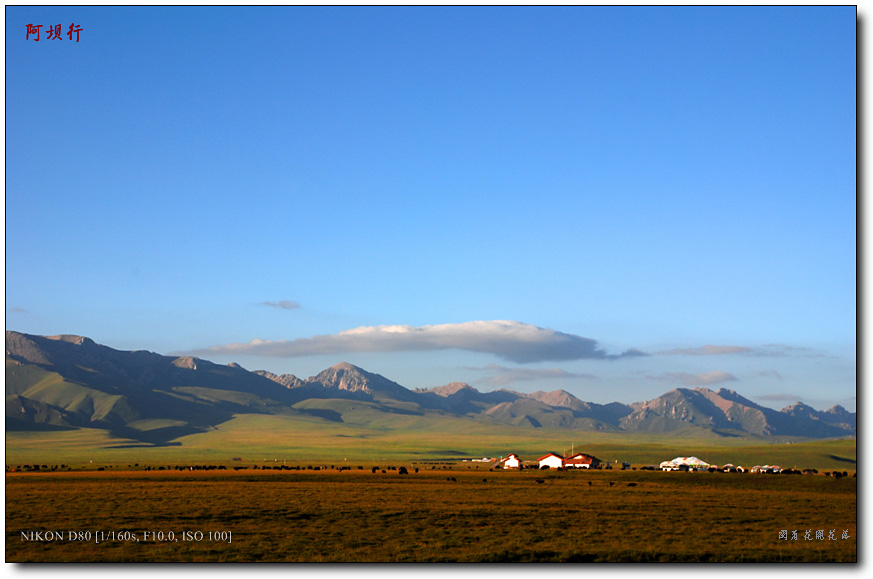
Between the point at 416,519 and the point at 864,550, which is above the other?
the point at 864,550

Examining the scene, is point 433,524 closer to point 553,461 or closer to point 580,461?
point 580,461

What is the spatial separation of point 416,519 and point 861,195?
2693cm

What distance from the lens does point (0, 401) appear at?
22719mm

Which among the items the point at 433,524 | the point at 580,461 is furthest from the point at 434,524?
the point at 580,461

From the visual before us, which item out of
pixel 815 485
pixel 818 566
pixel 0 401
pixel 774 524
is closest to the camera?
pixel 0 401

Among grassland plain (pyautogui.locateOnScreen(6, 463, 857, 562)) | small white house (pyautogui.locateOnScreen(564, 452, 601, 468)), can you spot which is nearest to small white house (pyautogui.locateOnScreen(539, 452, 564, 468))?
small white house (pyautogui.locateOnScreen(564, 452, 601, 468))

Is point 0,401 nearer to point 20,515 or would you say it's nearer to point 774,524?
point 20,515

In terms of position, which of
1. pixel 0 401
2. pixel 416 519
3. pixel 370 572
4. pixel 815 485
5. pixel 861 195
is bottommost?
pixel 815 485

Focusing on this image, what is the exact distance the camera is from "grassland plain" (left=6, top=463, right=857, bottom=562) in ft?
91.7

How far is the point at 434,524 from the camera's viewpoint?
3931cm

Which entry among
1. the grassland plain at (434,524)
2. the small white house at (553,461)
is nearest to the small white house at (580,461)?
the small white house at (553,461)

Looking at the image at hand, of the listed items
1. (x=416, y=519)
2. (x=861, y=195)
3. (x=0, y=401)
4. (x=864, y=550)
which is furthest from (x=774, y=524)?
(x=0, y=401)

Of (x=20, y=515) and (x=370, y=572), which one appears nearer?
(x=370, y=572)

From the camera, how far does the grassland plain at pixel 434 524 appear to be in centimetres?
2794
